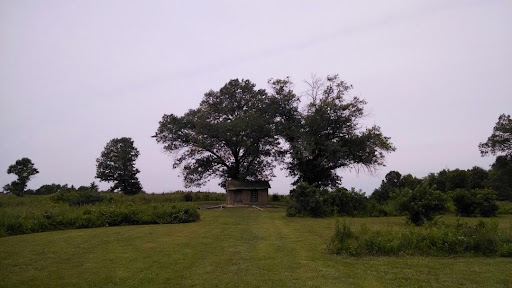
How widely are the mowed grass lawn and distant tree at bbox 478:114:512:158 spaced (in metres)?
43.9

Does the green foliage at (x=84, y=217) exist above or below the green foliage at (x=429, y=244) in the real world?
above

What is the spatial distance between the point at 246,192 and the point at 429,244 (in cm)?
3449

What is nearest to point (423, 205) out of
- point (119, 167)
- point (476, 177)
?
point (476, 177)

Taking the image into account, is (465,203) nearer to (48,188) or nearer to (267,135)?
(267,135)

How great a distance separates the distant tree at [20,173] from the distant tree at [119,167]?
9911 millimetres

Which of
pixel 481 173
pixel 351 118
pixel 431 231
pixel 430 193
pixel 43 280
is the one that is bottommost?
pixel 43 280

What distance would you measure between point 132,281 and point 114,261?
2760mm

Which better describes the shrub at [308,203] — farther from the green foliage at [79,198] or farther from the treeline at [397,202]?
the green foliage at [79,198]

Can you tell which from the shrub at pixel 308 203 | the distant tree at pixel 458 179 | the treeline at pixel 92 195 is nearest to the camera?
the shrub at pixel 308 203

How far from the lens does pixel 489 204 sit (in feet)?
94.1

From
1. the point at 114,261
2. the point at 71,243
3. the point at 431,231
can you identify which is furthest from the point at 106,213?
the point at 431,231

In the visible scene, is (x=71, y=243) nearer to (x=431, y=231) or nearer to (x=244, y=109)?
(x=431, y=231)

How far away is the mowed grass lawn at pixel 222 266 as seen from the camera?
9.50m

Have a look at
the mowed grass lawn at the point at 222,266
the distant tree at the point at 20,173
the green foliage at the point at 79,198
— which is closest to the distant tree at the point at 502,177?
the mowed grass lawn at the point at 222,266
